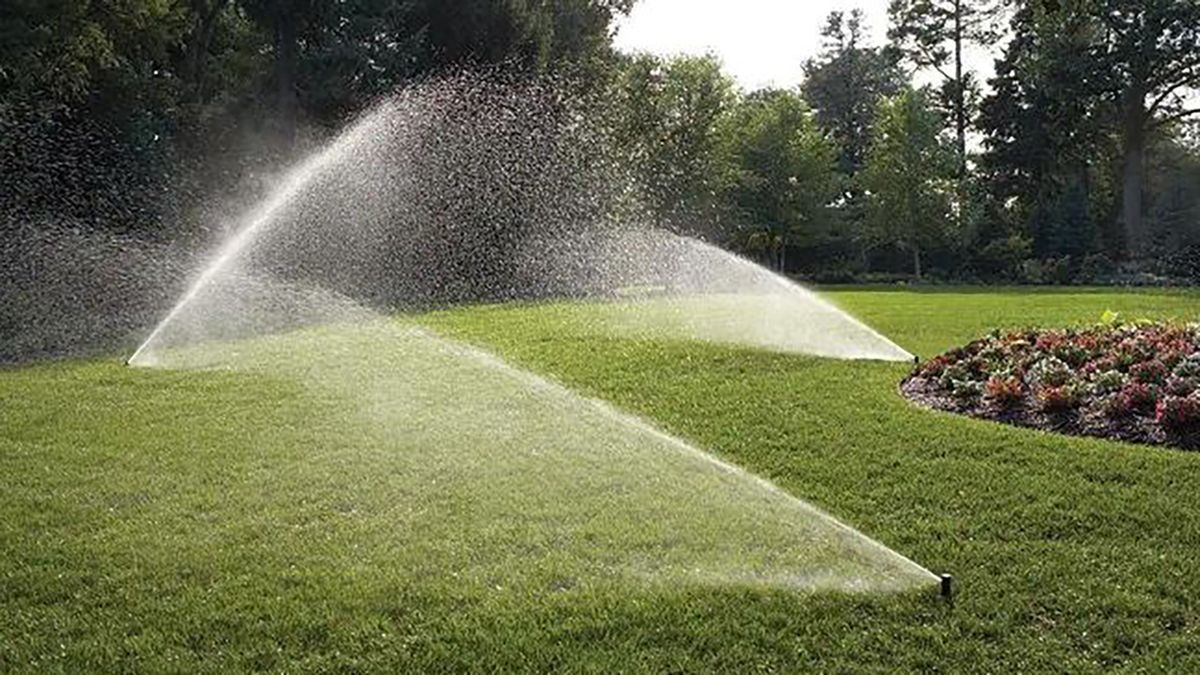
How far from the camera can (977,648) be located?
4742mm

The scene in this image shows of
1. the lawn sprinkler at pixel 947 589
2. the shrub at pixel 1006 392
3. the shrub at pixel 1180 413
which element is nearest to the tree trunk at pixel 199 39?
the shrub at pixel 1006 392

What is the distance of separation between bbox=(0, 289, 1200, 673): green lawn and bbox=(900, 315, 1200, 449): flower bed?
50cm

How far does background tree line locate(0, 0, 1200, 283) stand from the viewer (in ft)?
76.2

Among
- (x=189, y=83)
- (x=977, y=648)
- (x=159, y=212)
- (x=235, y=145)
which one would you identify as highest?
(x=189, y=83)

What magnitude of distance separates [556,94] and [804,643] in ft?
88.5

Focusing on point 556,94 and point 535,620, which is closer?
point 535,620

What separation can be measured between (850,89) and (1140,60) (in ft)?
70.2

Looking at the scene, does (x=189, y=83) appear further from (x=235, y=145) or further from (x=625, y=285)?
(x=625, y=285)


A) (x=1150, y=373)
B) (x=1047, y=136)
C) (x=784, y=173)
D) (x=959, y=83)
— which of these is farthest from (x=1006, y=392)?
(x=959, y=83)

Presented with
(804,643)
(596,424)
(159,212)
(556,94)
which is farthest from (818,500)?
(556,94)

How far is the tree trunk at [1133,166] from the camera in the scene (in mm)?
46281

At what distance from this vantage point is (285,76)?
89.6 ft

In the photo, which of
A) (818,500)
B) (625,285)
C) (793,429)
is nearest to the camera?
(818,500)

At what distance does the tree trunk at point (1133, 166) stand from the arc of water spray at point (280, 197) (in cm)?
3402
